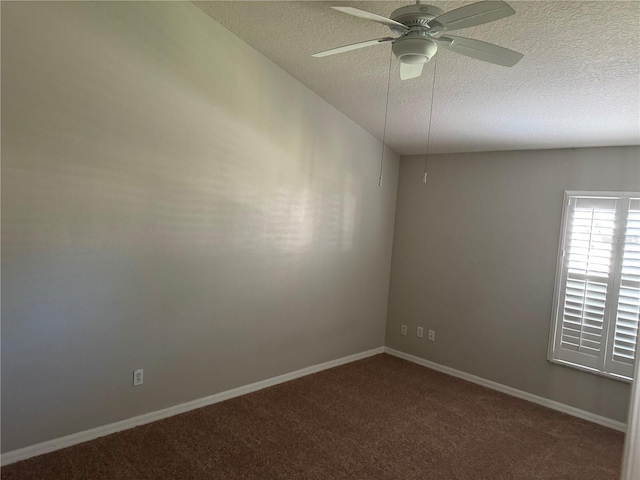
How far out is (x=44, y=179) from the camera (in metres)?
2.50

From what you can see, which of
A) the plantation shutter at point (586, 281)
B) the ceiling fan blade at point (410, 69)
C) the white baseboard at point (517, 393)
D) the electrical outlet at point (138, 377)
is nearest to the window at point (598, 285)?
the plantation shutter at point (586, 281)

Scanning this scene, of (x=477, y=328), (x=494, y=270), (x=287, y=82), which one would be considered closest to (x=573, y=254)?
(x=494, y=270)

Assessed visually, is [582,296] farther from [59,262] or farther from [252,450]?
[59,262]

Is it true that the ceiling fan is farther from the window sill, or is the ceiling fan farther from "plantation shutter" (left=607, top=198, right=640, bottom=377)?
the window sill

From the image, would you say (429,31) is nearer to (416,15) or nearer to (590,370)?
(416,15)

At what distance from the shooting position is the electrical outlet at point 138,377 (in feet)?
9.90

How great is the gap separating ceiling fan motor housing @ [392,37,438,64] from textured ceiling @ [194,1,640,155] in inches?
22.1

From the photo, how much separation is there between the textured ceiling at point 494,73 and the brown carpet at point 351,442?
2.40 meters

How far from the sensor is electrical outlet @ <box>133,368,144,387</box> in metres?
3.02

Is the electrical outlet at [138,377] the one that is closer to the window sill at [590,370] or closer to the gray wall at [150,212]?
the gray wall at [150,212]

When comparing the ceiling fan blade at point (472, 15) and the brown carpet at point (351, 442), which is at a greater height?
the ceiling fan blade at point (472, 15)

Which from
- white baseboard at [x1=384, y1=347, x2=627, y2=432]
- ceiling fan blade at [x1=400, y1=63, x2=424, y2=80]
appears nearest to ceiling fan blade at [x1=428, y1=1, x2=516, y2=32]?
ceiling fan blade at [x1=400, y1=63, x2=424, y2=80]

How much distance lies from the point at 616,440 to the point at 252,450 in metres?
2.79

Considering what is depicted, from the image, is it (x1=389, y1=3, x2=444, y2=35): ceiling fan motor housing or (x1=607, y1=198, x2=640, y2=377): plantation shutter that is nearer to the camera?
(x1=389, y1=3, x2=444, y2=35): ceiling fan motor housing
